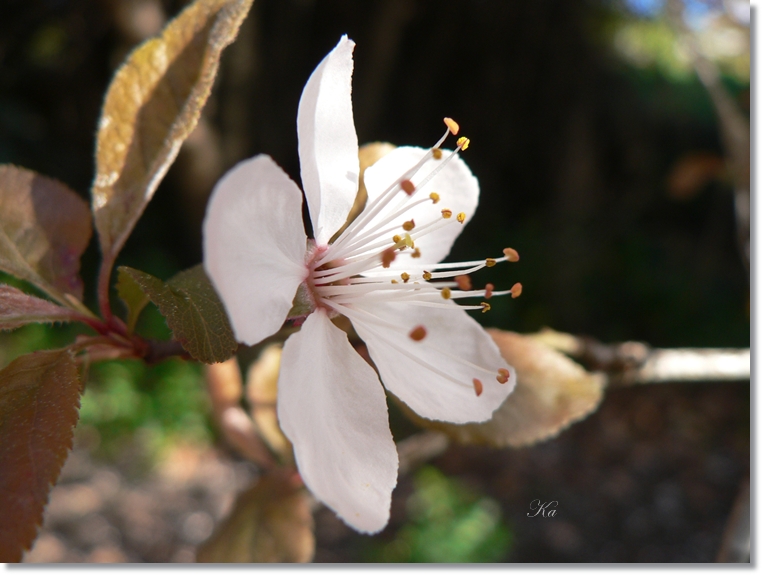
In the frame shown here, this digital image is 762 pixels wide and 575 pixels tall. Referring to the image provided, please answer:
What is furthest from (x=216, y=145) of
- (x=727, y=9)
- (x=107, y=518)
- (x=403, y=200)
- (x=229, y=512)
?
(x=403, y=200)

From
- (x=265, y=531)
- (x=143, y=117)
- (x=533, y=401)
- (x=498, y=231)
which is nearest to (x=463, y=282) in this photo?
(x=533, y=401)

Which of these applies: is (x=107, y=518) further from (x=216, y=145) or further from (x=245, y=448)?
(x=245, y=448)

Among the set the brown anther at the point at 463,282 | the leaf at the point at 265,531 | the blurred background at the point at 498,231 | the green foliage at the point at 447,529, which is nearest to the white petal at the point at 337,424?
the brown anther at the point at 463,282

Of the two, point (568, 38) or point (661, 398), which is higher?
point (568, 38)

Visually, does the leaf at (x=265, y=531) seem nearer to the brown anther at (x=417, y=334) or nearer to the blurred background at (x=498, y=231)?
the brown anther at (x=417, y=334)

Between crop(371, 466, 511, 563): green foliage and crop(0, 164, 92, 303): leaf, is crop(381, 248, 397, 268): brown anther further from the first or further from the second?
crop(371, 466, 511, 563): green foliage

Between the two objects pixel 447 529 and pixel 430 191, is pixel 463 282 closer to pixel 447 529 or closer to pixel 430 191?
pixel 430 191
